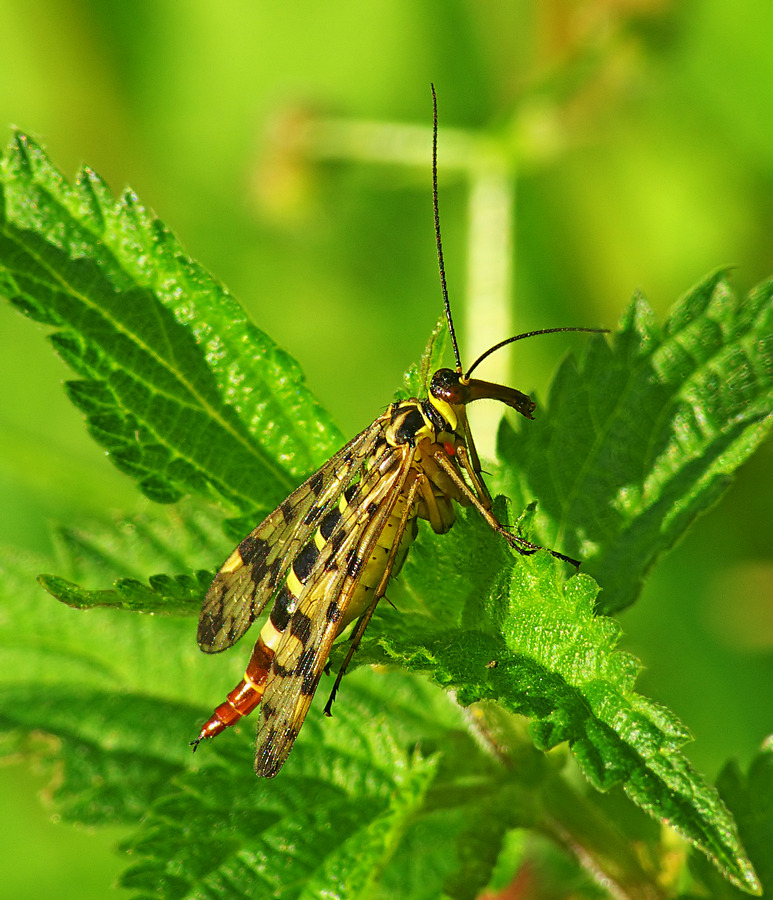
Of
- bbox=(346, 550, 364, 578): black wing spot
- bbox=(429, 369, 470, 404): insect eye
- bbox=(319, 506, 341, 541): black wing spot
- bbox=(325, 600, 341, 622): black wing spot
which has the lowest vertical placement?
bbox=(325, 600, 341, 622): black wing spot

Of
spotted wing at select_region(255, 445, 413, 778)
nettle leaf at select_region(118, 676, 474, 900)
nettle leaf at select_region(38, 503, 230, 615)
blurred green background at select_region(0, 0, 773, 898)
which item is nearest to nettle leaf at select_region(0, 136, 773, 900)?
Result: nettle leaf at select_region(118, 676, 474, 900)

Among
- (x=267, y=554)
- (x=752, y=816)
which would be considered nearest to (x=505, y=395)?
(x=267, y=554)

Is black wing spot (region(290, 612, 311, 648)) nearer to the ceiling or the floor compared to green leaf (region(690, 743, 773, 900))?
nearer to the floor

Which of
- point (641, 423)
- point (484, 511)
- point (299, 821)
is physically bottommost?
point (299, 821)

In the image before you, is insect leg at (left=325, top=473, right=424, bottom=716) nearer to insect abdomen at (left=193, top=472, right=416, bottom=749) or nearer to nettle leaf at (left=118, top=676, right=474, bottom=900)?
insect abdomen at (left=193, top=472, right=416, bottom=749)

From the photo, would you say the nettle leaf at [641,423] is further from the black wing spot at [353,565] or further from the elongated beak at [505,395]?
the black wing spot at [353,565]

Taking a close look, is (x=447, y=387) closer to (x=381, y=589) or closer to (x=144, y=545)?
(x=381, y=589)

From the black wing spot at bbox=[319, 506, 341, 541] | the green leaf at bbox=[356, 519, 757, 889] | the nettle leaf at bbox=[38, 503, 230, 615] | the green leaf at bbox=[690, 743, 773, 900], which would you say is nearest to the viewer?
the green leaf at bbox=[356, 519, 757, 889]
